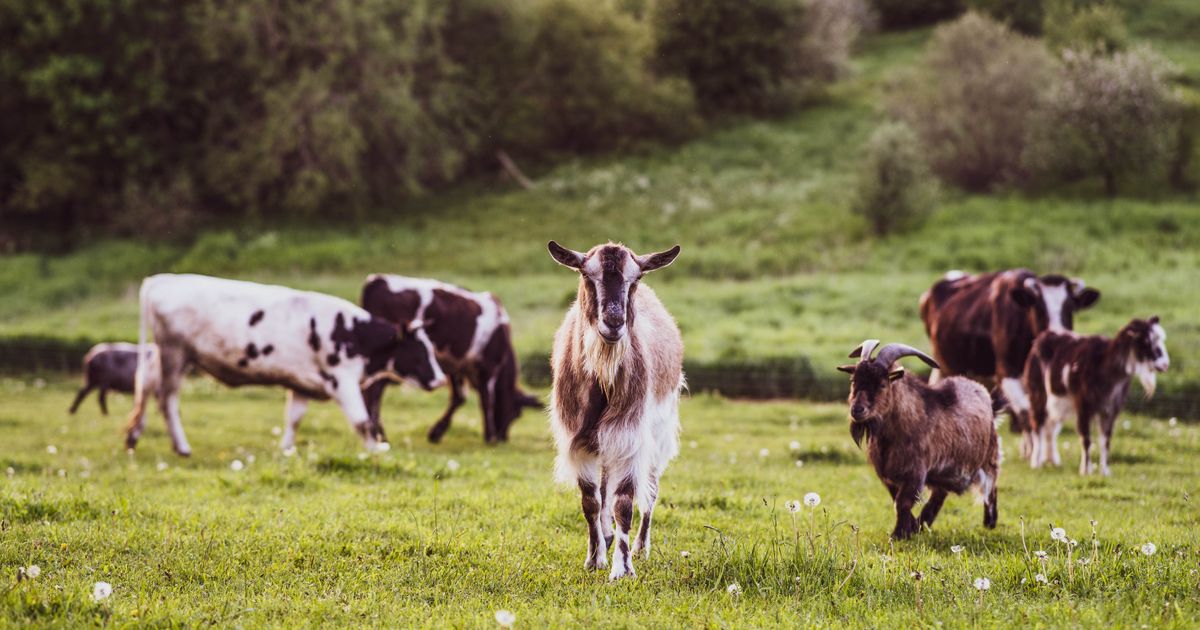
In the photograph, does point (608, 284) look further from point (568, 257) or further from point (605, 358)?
point (605, 358)

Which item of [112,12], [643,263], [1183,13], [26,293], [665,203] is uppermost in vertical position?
[1183,13]

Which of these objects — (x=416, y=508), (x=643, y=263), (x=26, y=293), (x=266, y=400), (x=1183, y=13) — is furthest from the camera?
(x=1183, y=13)

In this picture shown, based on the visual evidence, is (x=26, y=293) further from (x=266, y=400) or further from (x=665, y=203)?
(x=665, y=203)

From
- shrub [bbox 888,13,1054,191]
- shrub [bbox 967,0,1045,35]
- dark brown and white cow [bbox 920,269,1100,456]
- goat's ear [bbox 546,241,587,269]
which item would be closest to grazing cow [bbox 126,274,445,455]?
goat's ear [bbox 546,241,587,269]

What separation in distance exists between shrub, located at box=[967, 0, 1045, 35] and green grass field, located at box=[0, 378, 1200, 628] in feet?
181

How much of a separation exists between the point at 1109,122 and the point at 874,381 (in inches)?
1252

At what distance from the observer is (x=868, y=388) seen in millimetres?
8125

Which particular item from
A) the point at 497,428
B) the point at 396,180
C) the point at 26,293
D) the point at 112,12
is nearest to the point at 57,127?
the point at 112,12

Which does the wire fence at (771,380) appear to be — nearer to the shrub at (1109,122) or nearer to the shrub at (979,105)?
the shrub at (1109,122)

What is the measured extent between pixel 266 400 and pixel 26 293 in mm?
16325

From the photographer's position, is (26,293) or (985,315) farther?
(26,293)

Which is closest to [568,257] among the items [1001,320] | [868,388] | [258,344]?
[868,388]

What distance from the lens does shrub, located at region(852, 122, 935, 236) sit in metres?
32.9

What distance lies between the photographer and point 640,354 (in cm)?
709
